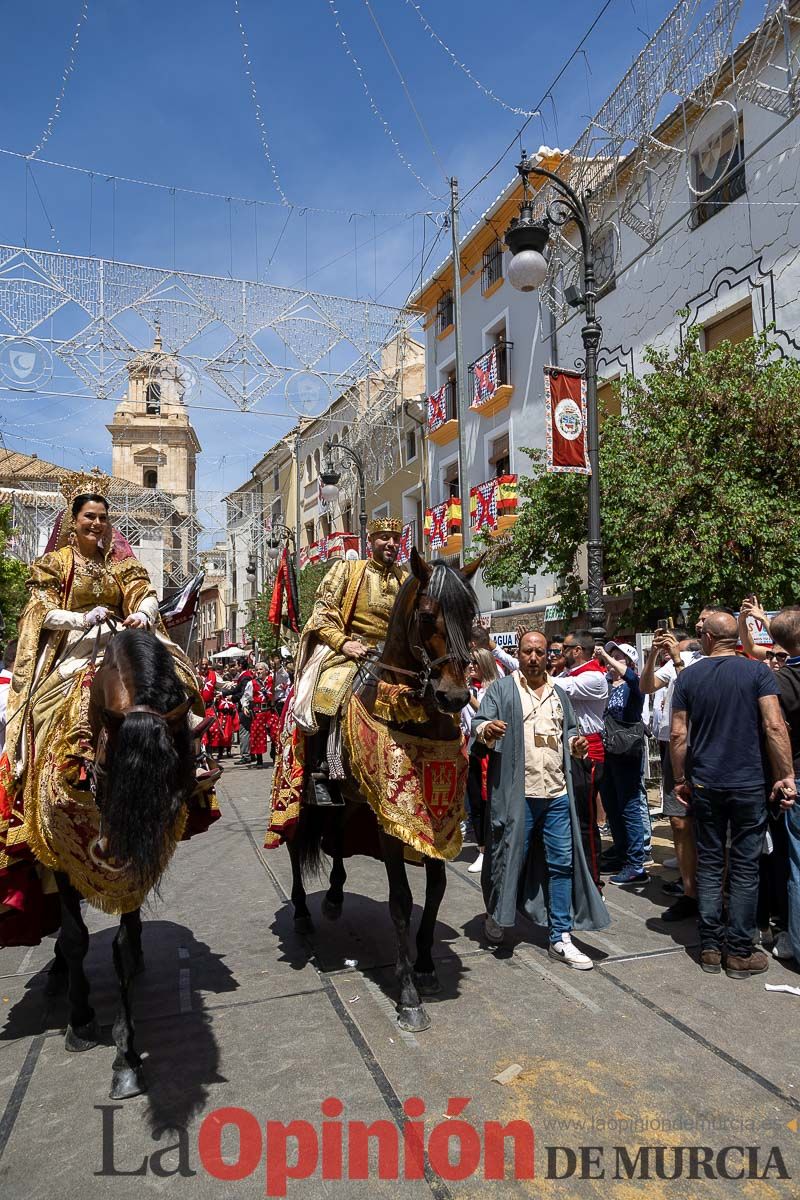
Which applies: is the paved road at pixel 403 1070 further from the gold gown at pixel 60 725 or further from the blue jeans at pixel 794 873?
the gold gown at pixel 60 725

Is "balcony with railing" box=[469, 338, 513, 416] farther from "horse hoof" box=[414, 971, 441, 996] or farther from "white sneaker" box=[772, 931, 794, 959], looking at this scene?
"horse hoof" box=[414, 971, 441, 996]

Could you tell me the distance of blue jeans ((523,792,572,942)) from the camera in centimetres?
483

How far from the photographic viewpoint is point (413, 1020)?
3852mm

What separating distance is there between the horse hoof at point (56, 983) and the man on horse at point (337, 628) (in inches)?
68.0

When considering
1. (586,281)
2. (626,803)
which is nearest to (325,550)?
(586,281)

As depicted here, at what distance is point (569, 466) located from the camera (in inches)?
373

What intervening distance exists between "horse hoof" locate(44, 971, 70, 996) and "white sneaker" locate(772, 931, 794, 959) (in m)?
4.26

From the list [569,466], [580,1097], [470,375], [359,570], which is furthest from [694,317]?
[580,1097]

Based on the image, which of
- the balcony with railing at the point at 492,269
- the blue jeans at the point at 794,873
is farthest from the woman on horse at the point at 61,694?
the balcony with railing at the point at 492,269

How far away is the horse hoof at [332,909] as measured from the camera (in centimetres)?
555

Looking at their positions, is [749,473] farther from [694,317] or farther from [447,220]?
[447,220]

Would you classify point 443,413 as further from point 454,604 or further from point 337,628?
point 454,604

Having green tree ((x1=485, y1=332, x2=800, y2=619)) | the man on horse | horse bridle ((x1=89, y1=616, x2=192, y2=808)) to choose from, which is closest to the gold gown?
horse bridle ((x1=89, y1=616, x2=192, y2=808))

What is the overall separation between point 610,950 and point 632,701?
2.27 metres
